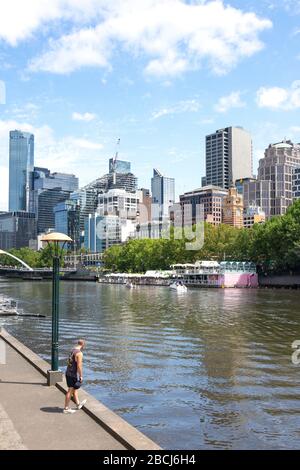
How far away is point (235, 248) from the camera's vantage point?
13900cm

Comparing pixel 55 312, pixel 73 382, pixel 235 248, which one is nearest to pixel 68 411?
pixel 73 382

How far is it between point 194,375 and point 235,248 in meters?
119

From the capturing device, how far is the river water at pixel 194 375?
576 inches

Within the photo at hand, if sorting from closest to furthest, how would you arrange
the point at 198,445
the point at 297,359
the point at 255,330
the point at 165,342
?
the point at 198,445 → the point at 297,359 → the point at 165,342 → the point at 255,330

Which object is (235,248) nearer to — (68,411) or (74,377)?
(74,377)

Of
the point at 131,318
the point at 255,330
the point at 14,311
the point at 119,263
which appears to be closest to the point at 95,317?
the point at 131,318

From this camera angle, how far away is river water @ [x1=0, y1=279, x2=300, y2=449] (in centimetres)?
1462

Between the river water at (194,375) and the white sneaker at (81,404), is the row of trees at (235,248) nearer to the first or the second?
the river water at (194,375)

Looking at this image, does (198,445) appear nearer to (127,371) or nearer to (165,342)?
(127,371)

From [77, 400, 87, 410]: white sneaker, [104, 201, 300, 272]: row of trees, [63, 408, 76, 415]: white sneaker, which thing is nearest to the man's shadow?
[63, 408, 76, 415]: white sneaker

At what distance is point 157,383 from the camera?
20594 mm

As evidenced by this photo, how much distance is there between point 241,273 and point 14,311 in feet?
278
